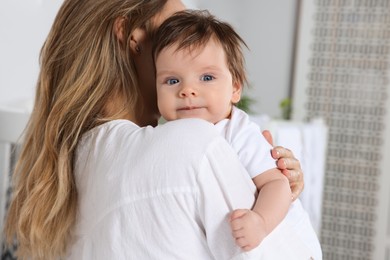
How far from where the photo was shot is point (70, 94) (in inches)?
39.4

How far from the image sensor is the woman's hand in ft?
3.17

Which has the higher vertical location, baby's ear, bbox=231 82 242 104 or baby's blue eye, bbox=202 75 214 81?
baby's blue eye, bbox=202 75 214 81

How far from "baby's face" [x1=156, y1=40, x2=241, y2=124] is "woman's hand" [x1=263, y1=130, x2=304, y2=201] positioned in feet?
0.41

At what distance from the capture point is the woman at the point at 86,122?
907mm

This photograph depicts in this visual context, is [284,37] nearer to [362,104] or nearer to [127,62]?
[362,104]

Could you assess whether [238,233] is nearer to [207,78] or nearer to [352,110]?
[207,78]

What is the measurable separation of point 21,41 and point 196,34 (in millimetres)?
1243

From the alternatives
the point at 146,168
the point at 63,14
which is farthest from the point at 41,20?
the point at 146,168

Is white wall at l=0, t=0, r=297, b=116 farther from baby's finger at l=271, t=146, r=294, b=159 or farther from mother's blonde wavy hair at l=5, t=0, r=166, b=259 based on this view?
baby's finger at l=271, t=146, r=294, b=159

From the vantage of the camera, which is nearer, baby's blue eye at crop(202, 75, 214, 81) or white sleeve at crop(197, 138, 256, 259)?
white sleeve at crop(197, 138, 256, 259)

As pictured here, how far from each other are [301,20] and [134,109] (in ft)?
10.7

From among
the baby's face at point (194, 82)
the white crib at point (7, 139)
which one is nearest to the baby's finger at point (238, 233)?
the baby's face at point (194, 82)

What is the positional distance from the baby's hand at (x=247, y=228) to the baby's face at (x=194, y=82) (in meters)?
0.25

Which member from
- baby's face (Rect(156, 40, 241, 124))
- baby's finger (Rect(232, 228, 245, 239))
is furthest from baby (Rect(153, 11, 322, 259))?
baby's finger (Rect(232, 228, 245, 239))
